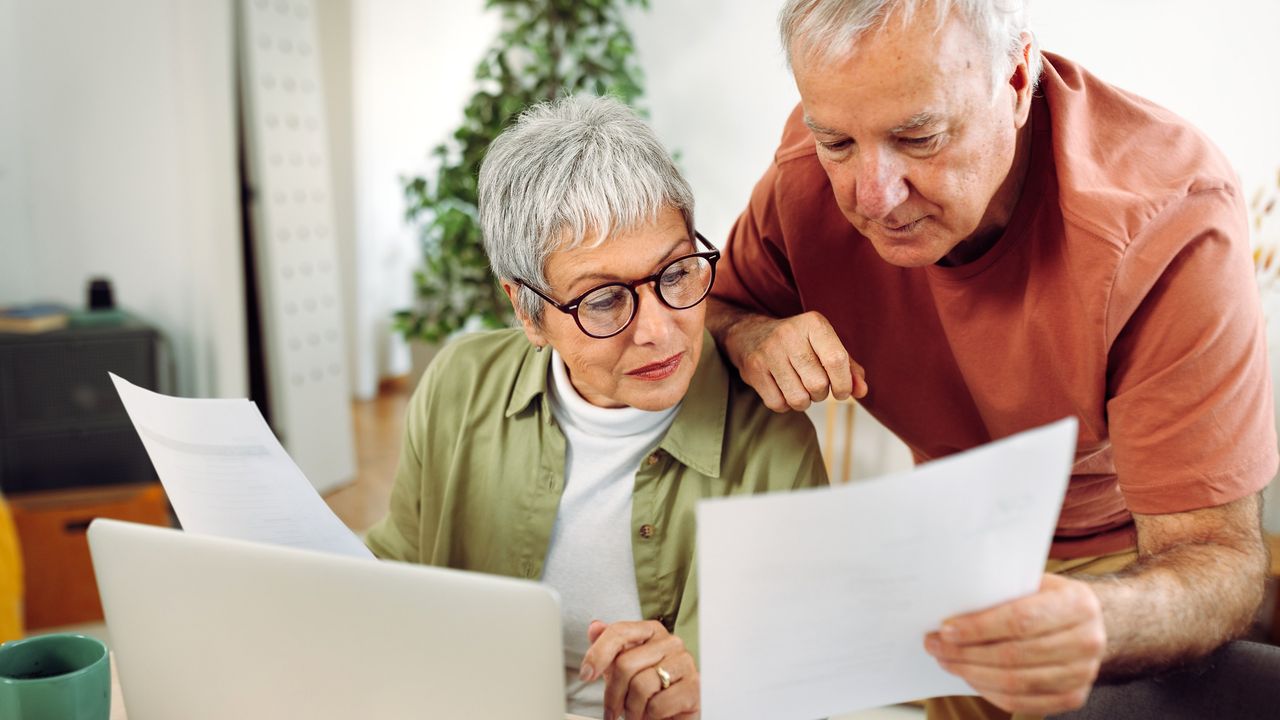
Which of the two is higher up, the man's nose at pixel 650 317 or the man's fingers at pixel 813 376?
the man's nose at pixel 650 317

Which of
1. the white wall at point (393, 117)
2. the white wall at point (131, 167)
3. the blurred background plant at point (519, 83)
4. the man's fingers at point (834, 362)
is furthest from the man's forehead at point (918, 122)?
the white wall at point (393, 117)

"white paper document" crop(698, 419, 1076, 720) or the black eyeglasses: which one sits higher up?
the black eyeglasses

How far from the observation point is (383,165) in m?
5.08

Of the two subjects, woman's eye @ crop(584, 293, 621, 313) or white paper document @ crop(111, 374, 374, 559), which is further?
woman's eye @ crop(584, 293, 621, 313)

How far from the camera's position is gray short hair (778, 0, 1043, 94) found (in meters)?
1.00

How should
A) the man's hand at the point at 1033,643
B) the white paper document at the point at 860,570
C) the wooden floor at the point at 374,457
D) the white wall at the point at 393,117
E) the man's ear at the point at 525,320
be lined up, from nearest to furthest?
the white paper document at the point at 860,570
the man's hand at the point at 1033,643
the man's ear at the point at 525,320
the wooden floor at the point at 374,457
the white wall at the point at 393,117

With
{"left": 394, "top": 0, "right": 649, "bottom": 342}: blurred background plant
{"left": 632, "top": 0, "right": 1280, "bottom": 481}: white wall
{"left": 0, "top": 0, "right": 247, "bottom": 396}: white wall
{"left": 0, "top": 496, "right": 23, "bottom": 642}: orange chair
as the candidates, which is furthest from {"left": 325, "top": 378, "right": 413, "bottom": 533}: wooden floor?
{"left": 632, "top": 0, "right": 1280, "bottom": 481}: white wall

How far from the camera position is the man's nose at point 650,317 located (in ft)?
3.96

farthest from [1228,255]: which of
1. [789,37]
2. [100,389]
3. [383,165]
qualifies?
[383,165]

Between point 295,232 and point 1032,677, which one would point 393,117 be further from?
point 1032,677

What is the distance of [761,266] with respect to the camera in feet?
5.04

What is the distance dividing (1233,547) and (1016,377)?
311 mm

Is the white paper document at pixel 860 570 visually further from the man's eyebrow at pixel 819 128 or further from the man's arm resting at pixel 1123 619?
the man's eyebrow at pixel 819 128

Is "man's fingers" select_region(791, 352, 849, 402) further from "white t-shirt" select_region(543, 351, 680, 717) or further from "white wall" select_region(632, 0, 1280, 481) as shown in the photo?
"white wall" select_region(632, 0, 1280, 481)
